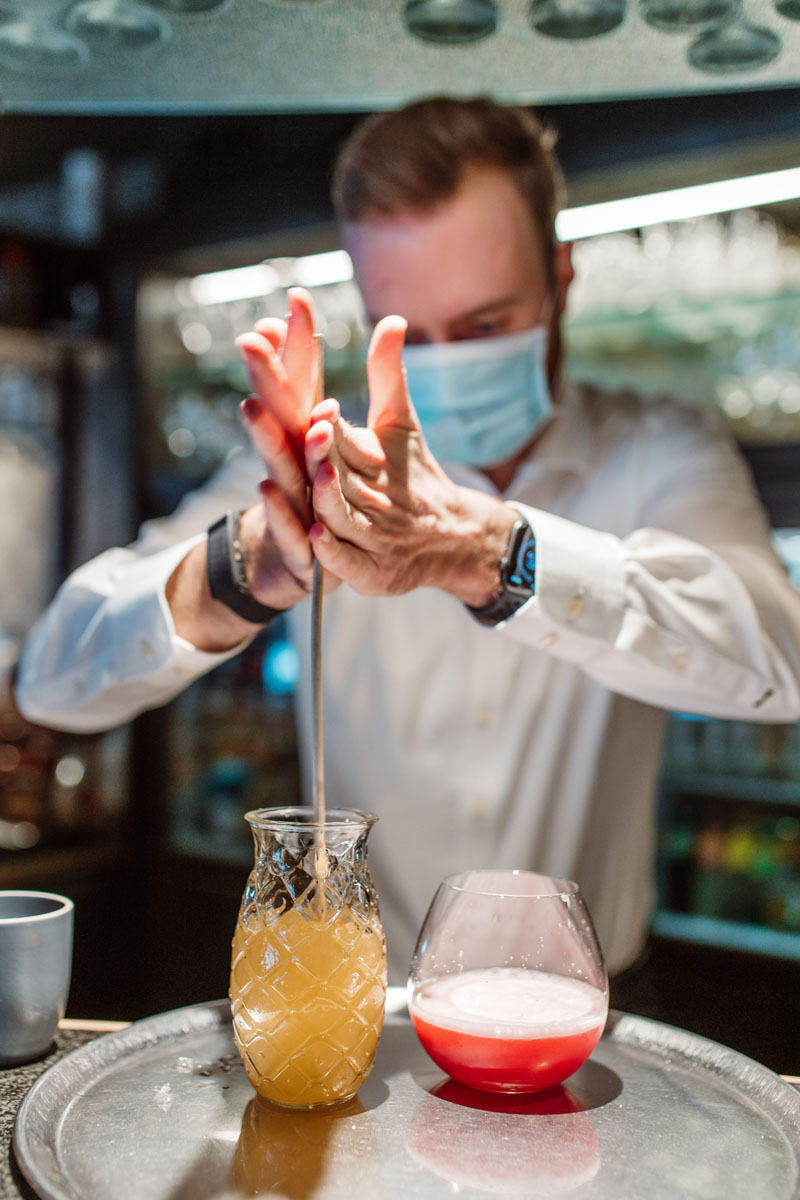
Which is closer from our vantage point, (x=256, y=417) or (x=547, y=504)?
(x=256, y=417)

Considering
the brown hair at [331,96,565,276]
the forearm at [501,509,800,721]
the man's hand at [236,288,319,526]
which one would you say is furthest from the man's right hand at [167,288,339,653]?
the brown hair at [331,96,565,276]

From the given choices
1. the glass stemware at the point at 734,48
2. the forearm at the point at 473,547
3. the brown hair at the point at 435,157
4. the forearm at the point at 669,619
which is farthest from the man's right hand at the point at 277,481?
the brown hair at the point at 435,157

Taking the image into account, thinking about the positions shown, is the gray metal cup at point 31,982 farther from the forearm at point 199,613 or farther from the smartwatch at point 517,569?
the smartwatch at point 517,569

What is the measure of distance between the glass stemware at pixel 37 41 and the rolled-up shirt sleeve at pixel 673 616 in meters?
0.64

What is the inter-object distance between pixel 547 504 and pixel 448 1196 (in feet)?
4.32

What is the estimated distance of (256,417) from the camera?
0.91m

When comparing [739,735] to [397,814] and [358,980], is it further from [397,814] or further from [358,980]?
[358,980]

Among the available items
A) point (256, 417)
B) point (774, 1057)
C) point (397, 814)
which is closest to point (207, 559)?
point (256, 417)

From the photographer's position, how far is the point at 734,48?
3.37ft

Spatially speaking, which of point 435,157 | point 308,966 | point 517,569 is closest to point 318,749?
point 308,966

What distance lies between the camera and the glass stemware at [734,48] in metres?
1.00

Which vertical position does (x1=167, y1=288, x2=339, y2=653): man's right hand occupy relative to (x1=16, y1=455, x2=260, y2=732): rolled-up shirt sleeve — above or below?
above

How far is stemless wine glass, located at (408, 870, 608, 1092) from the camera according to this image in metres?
0.81

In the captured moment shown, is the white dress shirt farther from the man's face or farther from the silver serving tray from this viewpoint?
the silver serving tray
